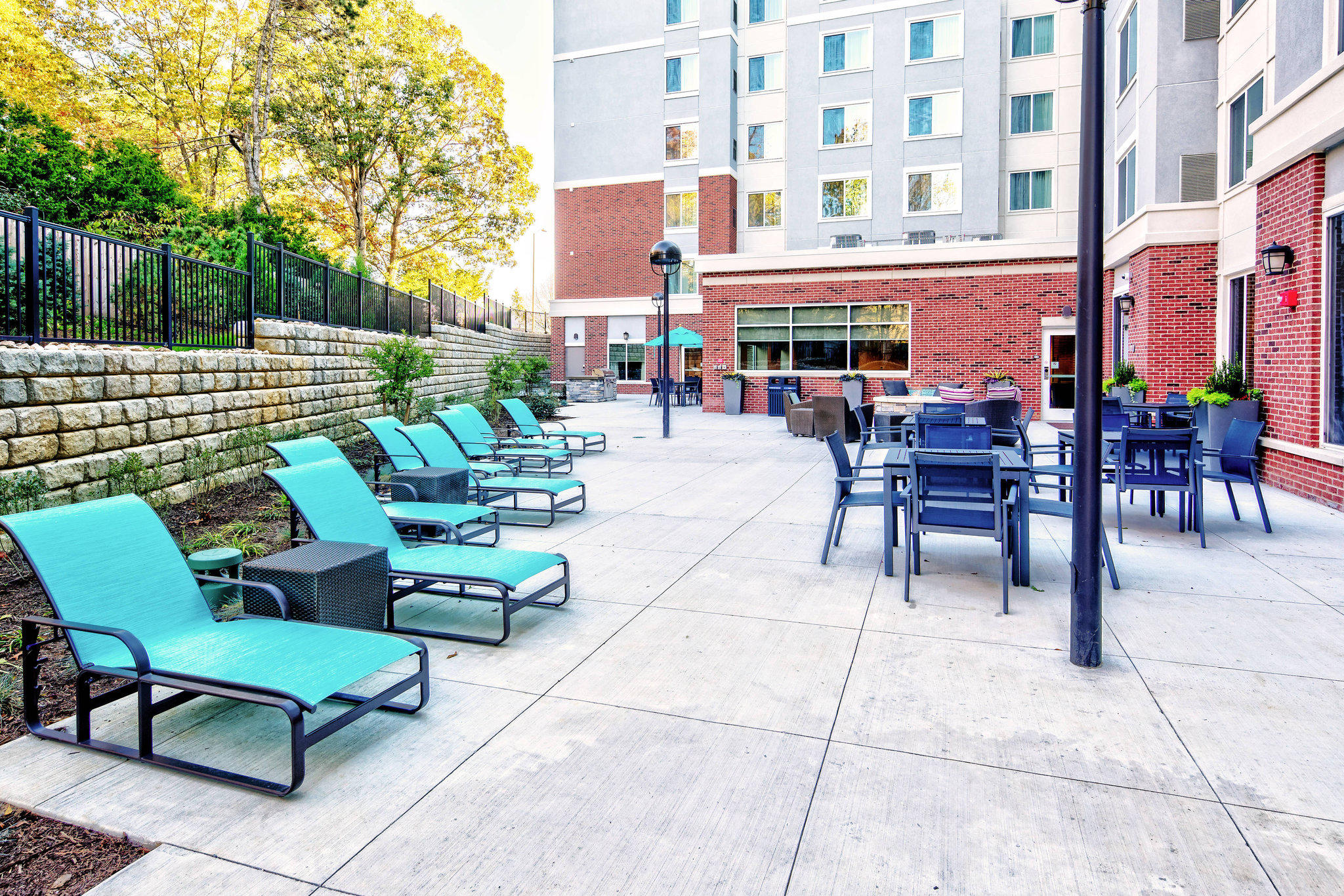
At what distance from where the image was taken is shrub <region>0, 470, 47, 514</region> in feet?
19.2

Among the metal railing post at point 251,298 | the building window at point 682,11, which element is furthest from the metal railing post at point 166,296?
the building window at point 682,11

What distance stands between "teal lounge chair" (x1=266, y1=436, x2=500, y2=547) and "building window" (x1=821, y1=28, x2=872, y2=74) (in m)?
27.8

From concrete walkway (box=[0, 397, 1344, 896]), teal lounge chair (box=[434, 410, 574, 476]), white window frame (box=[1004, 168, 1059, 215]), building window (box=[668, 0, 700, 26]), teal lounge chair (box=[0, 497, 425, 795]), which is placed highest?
building window (box=[668, 0, 700, 26])

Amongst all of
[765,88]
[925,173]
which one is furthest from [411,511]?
[765,88]

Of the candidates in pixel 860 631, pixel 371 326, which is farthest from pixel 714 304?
pixel 860 631

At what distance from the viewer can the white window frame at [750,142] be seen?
3256cm

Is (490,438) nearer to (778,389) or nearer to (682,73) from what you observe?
(778,389)

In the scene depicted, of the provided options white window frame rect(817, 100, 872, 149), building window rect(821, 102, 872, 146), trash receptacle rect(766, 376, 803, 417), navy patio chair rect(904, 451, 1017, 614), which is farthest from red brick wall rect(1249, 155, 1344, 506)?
building window rect(821, 102, 872, 146)

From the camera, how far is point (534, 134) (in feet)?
164

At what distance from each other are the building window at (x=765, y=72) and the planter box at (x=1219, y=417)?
25.6 metres

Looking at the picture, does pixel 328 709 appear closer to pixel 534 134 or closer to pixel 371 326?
pixel 371 326

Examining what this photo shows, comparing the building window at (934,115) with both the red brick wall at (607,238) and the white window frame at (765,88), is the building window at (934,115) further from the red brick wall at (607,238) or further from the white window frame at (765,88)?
the red brick wall at (607,238)

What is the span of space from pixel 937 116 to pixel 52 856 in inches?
1235

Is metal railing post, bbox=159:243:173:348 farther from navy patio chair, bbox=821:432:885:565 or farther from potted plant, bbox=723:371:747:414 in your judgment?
potted plant, bbox=723:371:747:414
